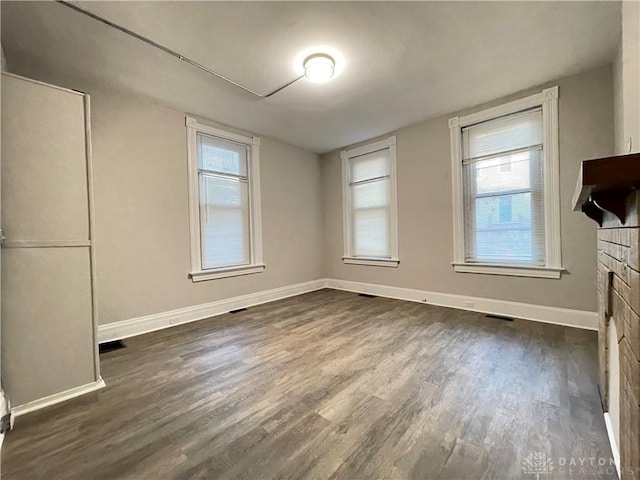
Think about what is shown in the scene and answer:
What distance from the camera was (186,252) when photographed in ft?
11.5

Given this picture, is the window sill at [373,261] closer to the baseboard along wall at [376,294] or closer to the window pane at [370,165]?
the baseboard along wall at [376,294]

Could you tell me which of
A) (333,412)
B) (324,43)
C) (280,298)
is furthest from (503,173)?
(280,298)

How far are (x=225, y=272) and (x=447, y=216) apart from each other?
3296mm

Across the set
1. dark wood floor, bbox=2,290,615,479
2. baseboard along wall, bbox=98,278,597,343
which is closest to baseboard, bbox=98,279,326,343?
baseboard along wall, bbox=98,278,597,343

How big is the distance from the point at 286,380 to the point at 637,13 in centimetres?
318

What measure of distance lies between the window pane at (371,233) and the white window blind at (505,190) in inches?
50.5

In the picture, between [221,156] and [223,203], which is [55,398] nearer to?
[223,203]

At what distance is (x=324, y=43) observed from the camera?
227cm

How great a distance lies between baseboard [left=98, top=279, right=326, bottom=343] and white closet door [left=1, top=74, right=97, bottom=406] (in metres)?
1.06

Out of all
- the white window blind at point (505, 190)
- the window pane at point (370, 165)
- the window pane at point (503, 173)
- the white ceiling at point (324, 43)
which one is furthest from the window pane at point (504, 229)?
the window pane at point (370, 165)

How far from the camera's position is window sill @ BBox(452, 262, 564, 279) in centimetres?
305

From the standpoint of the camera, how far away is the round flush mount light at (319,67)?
241cm

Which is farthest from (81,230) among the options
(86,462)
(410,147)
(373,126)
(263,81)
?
(410,147)

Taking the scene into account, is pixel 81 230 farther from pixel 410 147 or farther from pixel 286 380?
pixel 410 147
